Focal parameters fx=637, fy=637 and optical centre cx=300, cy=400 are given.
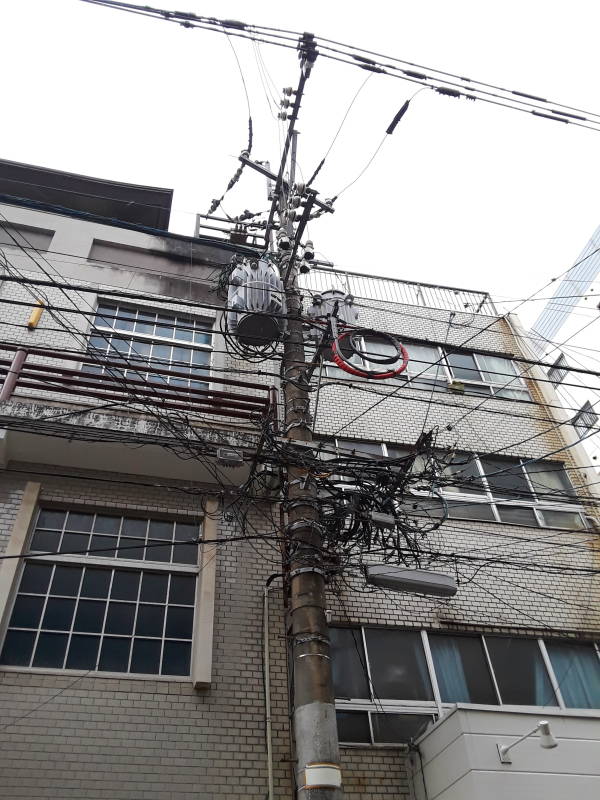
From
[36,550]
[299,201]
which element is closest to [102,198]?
[299,201]

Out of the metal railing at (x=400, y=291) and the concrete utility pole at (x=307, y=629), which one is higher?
the metal railing at (x=400, y=291)

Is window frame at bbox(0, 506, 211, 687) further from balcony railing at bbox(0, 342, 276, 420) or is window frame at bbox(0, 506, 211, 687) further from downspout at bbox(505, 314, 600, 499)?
downspout at bbox(505, 314, 600, 499)

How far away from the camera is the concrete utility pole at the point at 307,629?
5047mm

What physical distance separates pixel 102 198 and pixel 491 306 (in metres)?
10.1

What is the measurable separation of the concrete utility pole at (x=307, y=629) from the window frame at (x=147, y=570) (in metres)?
2.03

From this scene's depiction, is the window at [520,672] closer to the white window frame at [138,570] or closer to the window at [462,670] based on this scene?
the window at [462,670]

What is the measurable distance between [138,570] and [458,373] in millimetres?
8643

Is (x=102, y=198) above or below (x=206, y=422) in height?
above

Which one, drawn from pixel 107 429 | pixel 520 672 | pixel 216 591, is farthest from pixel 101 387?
pixel 520 672

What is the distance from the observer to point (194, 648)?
26.7ft

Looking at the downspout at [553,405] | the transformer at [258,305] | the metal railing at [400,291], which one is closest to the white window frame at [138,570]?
the transformer at [258,305]

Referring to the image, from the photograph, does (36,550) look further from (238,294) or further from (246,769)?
(238,294)

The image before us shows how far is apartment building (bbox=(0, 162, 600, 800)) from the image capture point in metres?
7.01

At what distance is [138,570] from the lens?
8.69 metres
